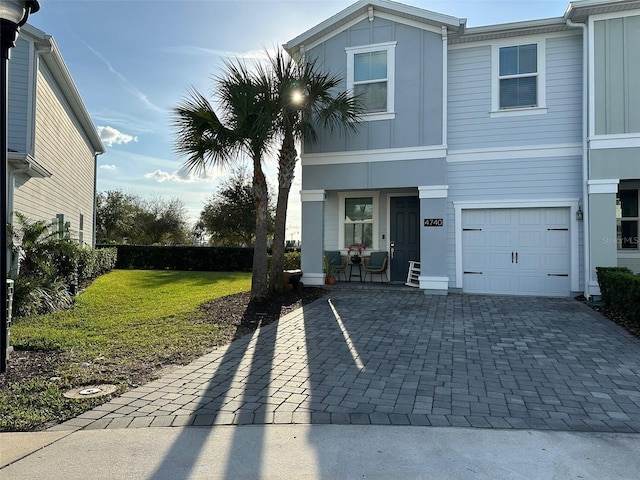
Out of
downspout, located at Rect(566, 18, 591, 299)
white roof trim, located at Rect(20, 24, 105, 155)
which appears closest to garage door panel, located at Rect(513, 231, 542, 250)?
downspout, located at Rect(566, 18, 591, 299)

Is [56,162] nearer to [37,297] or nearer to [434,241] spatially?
[37,297]

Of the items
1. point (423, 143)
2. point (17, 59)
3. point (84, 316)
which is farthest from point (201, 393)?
point (17, 59)

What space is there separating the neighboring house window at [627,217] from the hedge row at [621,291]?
8.48ft

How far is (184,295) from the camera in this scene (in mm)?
10805

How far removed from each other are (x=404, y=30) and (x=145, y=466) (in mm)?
10616

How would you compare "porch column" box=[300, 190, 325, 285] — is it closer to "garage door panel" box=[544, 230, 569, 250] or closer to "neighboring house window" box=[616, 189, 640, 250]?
"garage door panel" box=[544, 230, 569, 250]

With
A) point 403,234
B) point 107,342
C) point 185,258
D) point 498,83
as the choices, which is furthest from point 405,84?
point 185,258

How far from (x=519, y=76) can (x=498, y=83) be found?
0.47 meters

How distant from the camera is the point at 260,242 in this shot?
914 cm

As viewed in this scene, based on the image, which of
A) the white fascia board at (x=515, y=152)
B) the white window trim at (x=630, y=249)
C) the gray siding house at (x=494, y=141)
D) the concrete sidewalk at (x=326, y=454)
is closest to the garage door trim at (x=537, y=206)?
the gray siding house at (x=494, y=141)

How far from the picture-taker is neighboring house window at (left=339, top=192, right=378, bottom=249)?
12234mm

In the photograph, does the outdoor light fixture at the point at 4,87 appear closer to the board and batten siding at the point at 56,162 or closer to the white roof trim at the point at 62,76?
the board and batten siding at the point at 56,162

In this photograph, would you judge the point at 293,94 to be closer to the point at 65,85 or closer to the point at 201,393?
the point at 201,393

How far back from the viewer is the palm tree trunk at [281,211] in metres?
9.76
